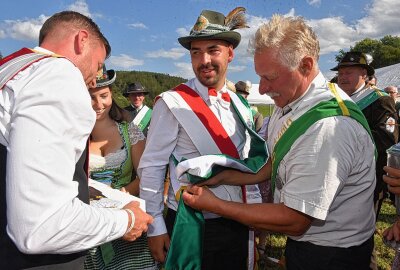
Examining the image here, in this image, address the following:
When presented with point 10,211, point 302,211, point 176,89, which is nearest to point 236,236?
point 302,211

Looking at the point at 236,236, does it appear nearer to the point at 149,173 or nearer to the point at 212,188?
the point at 212,188

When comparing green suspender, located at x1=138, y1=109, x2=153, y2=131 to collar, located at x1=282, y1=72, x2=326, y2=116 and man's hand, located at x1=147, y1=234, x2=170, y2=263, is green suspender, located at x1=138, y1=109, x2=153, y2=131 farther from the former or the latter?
collar, located at x1=282, y1=72, x2=326, y2=116

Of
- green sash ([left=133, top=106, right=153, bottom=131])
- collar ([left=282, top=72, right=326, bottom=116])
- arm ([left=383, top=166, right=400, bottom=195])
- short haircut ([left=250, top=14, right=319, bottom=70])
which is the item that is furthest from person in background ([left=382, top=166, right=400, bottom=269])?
green sash ([left=133, top=106, right=153, bottom=131])

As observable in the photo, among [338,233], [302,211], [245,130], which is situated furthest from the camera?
[245,130]

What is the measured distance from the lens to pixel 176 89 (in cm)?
253

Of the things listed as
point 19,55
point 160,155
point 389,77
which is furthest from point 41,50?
point 389,77

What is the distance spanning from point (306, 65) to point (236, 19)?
1.06 meters

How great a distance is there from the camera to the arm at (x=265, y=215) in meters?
1.67

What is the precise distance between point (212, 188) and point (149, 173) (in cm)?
44

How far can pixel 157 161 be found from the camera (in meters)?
2.33

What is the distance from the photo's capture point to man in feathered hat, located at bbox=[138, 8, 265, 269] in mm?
2330

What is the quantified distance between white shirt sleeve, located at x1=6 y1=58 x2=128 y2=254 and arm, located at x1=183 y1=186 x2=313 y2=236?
2.33 ft

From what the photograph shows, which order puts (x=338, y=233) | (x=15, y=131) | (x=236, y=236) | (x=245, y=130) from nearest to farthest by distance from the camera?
(x=15, y=131), (x=338, y=233), (x=236, y=236), (x=245, y=130)

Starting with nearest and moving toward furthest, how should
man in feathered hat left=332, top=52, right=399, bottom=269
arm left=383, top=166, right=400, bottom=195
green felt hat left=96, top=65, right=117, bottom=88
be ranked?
arm left=383, top=166, right=400, bottom=195 → green felt hat left=96, top=65, right=117, bottom=88 → man in feathered hat left=332, top=52, right=399, bottom=269
